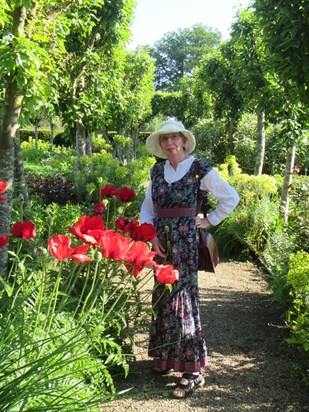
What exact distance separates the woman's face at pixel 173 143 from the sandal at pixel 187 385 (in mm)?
1420

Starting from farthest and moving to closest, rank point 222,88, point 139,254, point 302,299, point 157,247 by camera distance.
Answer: point 222,88, point 302,299, point 157,247, point 139,254

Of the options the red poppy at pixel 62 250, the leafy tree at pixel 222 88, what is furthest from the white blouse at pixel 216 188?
the leafy tree at pixel 222 88

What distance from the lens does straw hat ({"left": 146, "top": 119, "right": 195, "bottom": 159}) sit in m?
2.65

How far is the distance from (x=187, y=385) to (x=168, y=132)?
1.59 meters

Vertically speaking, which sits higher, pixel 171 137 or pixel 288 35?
pixel 288 35

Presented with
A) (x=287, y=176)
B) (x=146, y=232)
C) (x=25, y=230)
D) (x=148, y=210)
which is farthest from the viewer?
(x=287, y=176)

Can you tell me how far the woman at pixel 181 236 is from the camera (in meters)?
2.66

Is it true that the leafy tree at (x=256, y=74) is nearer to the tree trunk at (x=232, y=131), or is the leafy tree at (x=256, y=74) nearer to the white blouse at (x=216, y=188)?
the white blouse at (x=216, y=188)

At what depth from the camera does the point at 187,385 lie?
2676 mm

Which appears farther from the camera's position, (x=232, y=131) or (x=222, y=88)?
(x=232, y=131)

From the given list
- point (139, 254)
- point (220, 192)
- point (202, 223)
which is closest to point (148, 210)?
point (202, 223)

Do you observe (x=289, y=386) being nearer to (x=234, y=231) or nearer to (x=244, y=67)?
(x=234, y=231)

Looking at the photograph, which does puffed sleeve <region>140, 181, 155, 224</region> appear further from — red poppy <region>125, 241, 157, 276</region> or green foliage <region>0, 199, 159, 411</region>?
red poppy <region>125, 241, 157, 276</region>

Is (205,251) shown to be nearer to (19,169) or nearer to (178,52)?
(19,169)
